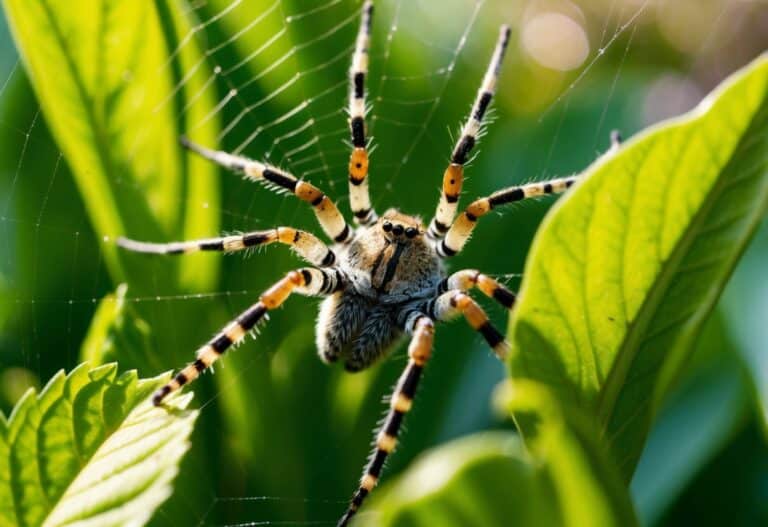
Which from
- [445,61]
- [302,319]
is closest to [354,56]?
[445,61]

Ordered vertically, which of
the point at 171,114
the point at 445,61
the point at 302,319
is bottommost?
the point at 302,319

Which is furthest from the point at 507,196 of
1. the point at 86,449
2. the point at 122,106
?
the point at 86,449

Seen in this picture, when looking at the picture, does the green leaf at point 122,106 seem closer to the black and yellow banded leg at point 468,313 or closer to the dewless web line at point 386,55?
the dewless web line at point 386,55

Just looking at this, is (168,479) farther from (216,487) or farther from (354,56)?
(354,56)

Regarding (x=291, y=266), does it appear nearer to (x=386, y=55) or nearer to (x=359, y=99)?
(x=359, y=99)

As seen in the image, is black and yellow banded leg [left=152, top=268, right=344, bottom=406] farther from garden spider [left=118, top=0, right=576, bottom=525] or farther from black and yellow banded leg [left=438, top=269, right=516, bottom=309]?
black and yellow banded leg [left=438, top=269, right=516, bottom=309]

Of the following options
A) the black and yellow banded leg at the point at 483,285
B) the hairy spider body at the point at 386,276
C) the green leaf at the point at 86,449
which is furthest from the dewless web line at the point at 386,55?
the green leaf at the point at 86,449
